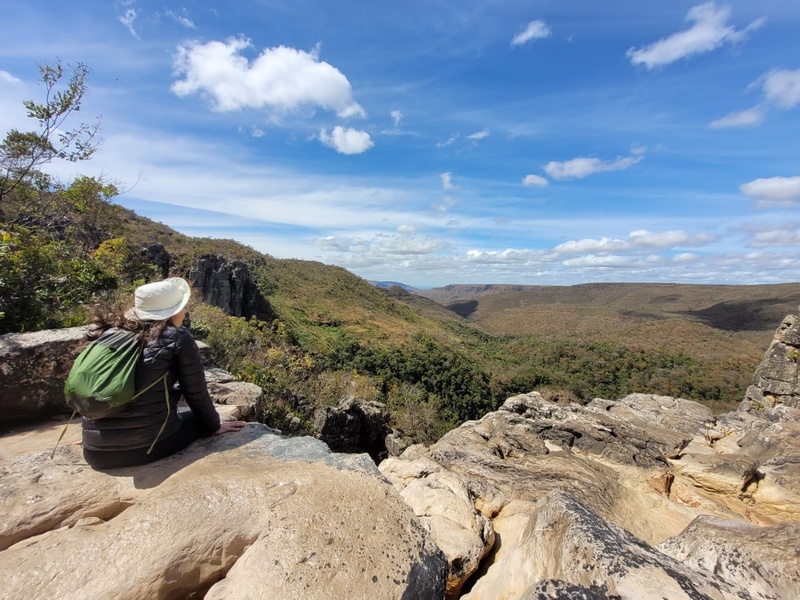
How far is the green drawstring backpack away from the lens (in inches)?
122

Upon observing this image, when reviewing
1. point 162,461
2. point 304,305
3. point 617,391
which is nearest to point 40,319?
point 162,461

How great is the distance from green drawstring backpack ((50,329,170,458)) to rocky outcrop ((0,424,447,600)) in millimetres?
672

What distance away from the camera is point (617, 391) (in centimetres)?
3900

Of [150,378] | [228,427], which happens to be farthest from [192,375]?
[228,427]

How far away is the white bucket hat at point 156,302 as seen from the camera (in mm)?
3439

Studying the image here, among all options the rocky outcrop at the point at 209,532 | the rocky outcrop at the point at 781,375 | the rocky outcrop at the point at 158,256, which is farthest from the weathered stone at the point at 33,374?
the rocky outcrop at the point at 158,256

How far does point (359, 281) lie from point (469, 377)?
59.0m

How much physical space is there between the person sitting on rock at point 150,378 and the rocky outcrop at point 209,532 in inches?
7.7

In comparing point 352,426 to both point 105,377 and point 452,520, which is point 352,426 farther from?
point 105,377

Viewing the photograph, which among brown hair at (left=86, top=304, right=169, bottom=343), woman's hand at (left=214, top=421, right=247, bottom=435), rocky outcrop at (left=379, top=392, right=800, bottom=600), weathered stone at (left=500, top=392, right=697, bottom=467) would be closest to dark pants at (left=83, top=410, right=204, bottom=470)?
woman's hand at (left=214, top=421, right=247, bottom=435)

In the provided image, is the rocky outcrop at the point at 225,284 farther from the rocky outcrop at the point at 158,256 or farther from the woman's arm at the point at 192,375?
the woman's arm at the point at 192,375

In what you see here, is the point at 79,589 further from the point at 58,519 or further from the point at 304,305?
the point at 304,305

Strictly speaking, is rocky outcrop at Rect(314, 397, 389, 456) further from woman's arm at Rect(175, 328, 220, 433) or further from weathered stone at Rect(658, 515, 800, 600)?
weathered stone at Rect(658, 515, 800, 600)

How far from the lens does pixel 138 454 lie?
3561 mm
